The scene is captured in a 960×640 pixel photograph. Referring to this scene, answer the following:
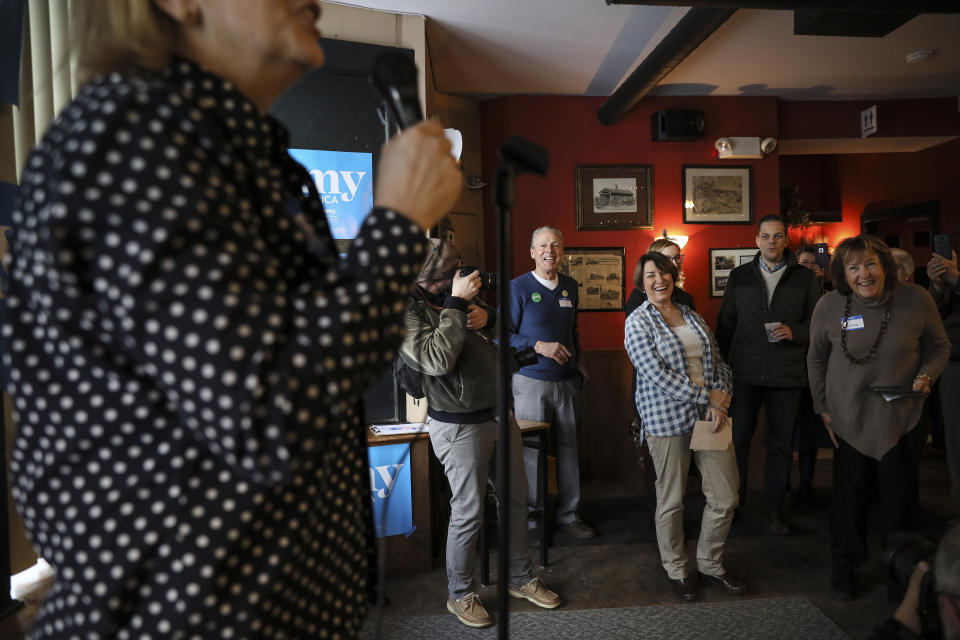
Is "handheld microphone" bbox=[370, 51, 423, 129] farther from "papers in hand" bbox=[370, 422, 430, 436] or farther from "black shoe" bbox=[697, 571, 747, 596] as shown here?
"black shoe" bbox=[697, 571, 747, 596]

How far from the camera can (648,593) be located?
2932 mm

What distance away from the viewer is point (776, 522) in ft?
12.0

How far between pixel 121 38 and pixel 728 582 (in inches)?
122

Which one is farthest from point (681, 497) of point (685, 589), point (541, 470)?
point (541, 470)

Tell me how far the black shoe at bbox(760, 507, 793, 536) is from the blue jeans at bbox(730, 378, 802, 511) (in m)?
0.03

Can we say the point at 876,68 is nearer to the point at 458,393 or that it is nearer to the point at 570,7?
the point at 570,7

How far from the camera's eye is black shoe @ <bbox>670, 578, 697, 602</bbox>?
280 centimetres

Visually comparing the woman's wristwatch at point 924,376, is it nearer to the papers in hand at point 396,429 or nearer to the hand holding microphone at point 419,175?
the papers in hand at point 396,429

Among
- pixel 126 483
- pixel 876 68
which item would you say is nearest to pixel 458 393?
pixel 126 483

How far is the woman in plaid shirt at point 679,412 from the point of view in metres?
2.77

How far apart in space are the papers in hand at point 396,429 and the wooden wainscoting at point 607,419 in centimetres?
235

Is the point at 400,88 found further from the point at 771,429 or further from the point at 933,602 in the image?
the point at 771,429

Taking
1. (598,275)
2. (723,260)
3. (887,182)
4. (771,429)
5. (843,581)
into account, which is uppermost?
(887,182)

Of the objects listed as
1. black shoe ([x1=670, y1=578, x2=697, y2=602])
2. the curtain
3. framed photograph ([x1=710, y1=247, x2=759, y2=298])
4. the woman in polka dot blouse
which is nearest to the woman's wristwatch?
black shoe ([x1=670, y1=578, x2=697, y2=602])
